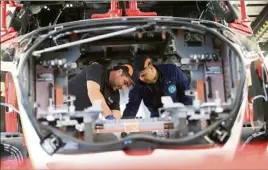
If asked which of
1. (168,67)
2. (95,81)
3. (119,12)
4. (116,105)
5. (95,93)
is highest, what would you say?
(119,12)

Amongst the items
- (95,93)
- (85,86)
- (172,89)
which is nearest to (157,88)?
(172,89)

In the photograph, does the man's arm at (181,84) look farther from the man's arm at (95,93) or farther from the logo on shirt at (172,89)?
the man's arm at (95,93)

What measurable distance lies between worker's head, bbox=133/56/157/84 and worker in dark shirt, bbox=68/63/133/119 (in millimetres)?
122

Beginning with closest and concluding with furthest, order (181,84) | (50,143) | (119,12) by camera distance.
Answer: (50,143) → (119,12) → (181,84)

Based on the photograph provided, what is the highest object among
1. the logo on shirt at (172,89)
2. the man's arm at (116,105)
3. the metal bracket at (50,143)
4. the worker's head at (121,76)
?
the worker's head at (121,76)

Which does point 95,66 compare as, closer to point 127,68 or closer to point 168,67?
point 127,68

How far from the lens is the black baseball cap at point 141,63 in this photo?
16.3 feet

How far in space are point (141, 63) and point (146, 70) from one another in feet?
0.45

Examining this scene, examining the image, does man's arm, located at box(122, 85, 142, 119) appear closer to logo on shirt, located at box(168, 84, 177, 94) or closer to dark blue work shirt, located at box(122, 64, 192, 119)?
dark blue work shirt, located at box(122, 64, 192, 119)

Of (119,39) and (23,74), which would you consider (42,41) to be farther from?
(119,39)

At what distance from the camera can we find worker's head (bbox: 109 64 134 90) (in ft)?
16.8

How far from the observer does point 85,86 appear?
500cm

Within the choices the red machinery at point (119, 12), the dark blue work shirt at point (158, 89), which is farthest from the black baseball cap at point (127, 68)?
the red machinery at point (119, 12)

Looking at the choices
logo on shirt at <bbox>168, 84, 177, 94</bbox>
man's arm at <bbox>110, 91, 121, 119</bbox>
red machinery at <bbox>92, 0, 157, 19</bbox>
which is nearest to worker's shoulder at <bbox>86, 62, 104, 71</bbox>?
man's arm at <bbox>110, 91, 121, 119</bbox>
